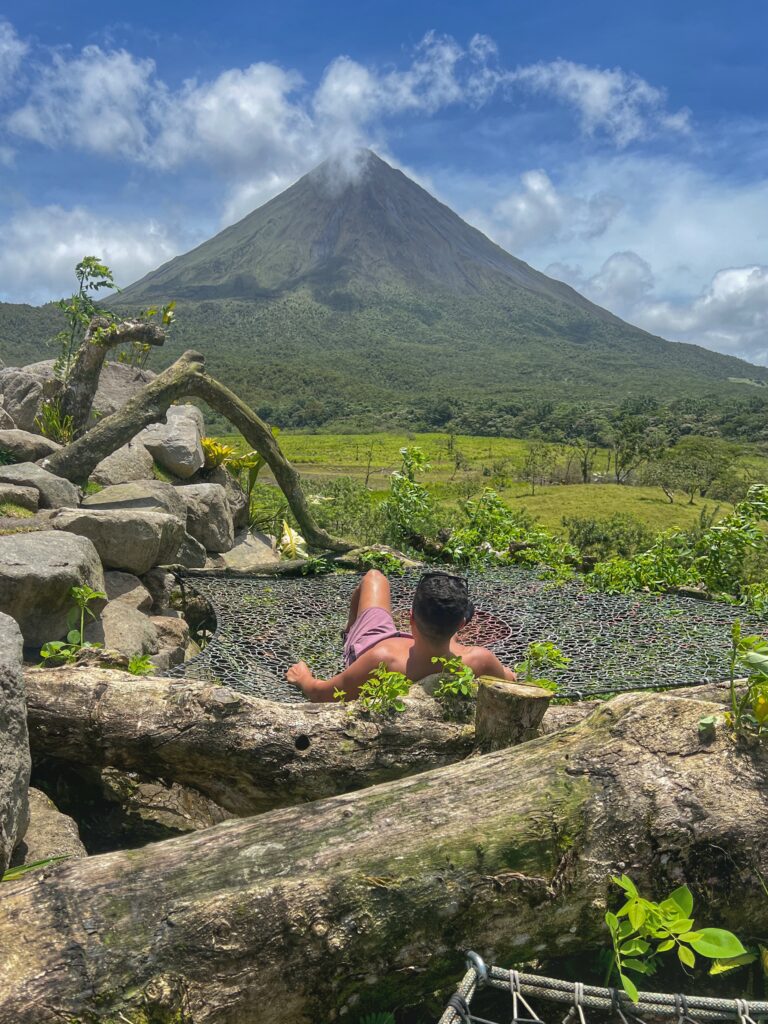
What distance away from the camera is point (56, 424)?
8.27 meters

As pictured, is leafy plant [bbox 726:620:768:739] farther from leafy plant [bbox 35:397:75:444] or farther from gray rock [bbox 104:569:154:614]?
leafy plant [bbox 35:397:75:444]

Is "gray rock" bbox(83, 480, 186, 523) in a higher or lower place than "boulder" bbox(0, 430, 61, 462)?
lower

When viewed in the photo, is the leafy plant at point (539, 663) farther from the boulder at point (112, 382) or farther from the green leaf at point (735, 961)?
the boulder at point (112, 382)

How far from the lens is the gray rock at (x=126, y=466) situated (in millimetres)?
7766

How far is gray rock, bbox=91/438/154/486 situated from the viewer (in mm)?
7766

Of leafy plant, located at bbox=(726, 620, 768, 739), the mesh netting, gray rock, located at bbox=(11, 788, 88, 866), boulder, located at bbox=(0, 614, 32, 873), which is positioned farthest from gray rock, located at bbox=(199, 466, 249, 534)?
leafy plant, located at bbox=(726, 620, 768, 739)

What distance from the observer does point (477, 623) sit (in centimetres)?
535

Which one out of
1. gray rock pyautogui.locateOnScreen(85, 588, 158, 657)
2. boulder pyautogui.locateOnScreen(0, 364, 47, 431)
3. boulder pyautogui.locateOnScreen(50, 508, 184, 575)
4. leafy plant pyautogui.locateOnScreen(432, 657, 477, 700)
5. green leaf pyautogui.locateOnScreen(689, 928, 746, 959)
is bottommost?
gray rock pyautogui.locateOnScreen(85, 588, 158, 657)

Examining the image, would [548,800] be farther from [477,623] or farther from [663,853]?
[477,623]

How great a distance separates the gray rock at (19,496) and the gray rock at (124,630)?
1.11m

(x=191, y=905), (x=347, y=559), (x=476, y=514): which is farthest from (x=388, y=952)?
(x=476, y=514)

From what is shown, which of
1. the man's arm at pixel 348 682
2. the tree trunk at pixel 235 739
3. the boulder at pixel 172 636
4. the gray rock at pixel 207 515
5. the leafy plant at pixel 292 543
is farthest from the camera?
the leafy plant at pixel 292 543

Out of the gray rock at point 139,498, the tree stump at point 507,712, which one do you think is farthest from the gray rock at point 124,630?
the tree stump at point 507,712

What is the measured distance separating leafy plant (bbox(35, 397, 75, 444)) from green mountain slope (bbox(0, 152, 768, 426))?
243 feet
